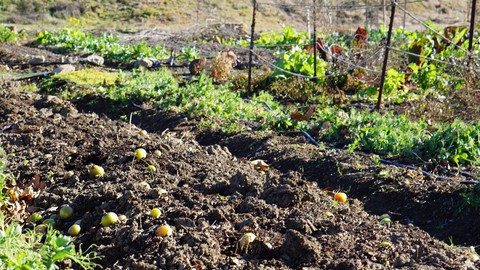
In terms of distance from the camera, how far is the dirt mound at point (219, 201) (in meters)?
4.12

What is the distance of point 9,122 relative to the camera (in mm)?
8586

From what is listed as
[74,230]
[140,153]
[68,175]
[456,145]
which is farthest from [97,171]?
[456,145]

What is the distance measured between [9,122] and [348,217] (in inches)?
212

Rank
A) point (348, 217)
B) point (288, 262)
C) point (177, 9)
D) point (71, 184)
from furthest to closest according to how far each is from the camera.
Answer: point (177, 9), point (71, 184), point (348, 217), point (288, 262)

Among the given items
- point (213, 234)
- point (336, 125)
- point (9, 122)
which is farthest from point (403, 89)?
point (213, 234)

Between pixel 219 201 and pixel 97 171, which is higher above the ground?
pixel 219 201

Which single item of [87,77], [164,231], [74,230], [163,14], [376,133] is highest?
[164,231]

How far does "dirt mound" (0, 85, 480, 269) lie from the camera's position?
13.5ft

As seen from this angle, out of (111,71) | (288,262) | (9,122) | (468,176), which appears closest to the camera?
(288,262)

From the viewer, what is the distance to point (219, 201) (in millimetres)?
5074

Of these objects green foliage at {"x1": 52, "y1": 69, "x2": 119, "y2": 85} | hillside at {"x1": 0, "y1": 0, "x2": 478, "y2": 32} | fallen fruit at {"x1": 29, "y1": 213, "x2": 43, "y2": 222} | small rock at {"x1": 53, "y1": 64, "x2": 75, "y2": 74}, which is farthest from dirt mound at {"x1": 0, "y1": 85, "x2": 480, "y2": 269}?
hillside at {"x1": 0, "y1": 0, "x2": 478, "y2": 32}

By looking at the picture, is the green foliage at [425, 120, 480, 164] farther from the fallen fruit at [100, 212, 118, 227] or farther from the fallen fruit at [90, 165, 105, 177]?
the fallen fruit at [100, 212, 118, 227]

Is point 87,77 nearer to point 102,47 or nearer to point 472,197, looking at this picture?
point 102,47

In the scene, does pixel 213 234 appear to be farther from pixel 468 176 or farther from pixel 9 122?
pixel 9 122
